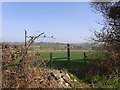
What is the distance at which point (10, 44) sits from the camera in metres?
4.90

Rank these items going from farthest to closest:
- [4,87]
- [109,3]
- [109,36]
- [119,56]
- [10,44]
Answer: [109,3]
[109,36]
[119,56]
[10,44]
[4,87]

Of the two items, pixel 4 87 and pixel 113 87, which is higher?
pixel 4 87

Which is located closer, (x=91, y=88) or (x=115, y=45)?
(x=91, y=88)

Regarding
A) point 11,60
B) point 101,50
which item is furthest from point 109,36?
point 11,60

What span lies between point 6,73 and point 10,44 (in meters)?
0.72

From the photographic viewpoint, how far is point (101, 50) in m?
8.80

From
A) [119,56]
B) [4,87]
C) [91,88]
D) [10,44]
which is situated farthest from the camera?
[119,56]

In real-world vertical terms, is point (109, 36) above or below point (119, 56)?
above

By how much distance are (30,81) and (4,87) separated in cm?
60

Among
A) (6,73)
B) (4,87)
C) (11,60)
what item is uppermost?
(11,60)

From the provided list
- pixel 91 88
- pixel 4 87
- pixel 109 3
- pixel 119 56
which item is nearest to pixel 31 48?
pixel 4 87

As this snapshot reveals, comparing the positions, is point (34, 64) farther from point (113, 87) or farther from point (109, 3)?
point (109, 3)

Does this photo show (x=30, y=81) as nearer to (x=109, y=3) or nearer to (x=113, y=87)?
(x=113, y=87)

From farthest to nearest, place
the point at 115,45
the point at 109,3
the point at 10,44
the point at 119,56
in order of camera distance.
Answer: the point at 109,3, the point at 115,45, the point at 119,56, the point at 10,44
